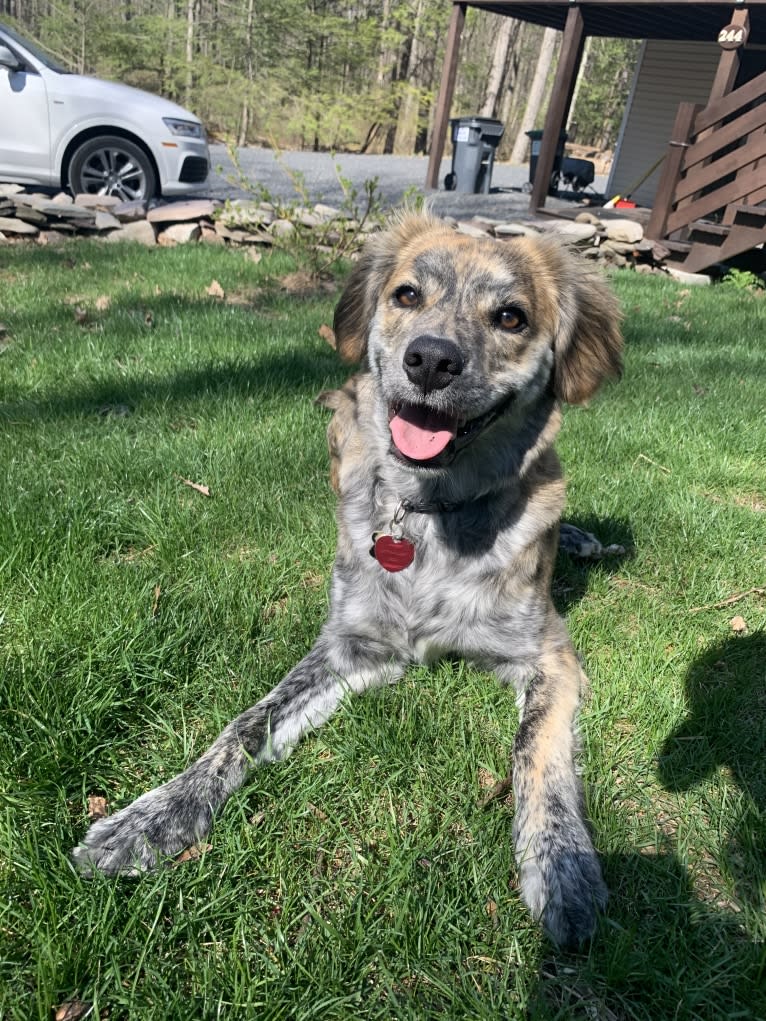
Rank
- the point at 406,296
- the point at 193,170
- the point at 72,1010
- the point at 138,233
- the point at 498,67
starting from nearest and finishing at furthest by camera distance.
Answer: the point at 72,1010 → the point at 406,296 → the point at 138,233 → the point at 193,170 → the point at 498,67

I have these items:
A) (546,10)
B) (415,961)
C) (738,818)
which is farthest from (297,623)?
(546,10)

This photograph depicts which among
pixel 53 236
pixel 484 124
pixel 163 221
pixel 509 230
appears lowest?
pixel 53 236

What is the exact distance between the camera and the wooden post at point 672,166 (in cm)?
967

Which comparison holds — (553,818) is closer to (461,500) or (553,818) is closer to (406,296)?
(461,500)

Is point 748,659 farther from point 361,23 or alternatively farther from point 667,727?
point 361,23

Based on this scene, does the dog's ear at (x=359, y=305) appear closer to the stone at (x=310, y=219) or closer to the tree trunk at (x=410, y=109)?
the stone at (x=310, y=219)

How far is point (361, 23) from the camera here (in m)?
23.5

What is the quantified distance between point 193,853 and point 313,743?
0.48 meters

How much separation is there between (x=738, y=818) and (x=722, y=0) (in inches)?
465

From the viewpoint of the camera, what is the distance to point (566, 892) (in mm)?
1702

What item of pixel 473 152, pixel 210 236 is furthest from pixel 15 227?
pixel 473 152

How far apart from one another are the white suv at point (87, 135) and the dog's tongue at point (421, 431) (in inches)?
318

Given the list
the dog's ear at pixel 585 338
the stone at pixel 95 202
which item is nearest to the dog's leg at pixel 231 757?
the dog's ear at pixel 585 338

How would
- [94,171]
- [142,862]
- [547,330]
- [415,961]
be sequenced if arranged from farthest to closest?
[94,171]
[547,330]
[142,862]
[415,961]
